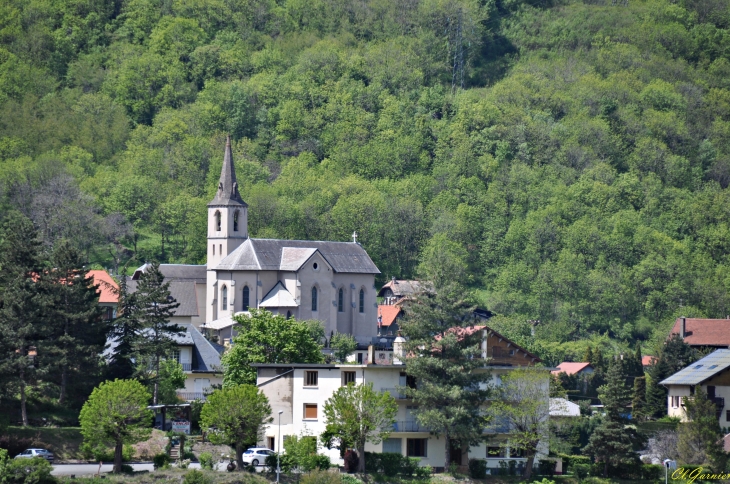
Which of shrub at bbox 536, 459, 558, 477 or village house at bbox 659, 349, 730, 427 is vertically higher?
village house at bbox 659, 349, 730, 427

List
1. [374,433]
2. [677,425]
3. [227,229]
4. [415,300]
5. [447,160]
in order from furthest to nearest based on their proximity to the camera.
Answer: [447,160] < [227,229] < [677,425] < [415,300] < [374,433]

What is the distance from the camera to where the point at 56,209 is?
15675cm

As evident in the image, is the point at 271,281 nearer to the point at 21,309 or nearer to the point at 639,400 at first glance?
the point at 639,400

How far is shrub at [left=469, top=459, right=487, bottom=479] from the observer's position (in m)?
75.9

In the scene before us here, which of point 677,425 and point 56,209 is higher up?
point 56,209

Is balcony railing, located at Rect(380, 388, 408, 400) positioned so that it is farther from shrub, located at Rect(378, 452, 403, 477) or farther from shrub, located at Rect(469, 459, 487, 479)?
shrub, located at Rect(469, 459, 487, 479)

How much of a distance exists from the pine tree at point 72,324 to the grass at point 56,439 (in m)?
4.36

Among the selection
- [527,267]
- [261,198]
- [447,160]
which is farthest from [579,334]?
[447,160]

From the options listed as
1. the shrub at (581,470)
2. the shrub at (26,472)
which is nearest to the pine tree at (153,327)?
the shrub at (26,472)

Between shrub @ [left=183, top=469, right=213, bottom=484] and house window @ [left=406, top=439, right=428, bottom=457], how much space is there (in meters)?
14.0

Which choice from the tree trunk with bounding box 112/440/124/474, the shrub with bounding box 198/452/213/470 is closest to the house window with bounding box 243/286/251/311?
the shrub with bounding box 198/452/213/470

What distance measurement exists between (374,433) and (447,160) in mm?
126472

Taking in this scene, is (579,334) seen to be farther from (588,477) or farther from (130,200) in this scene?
(588,477)

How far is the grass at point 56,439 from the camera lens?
70562 mm
